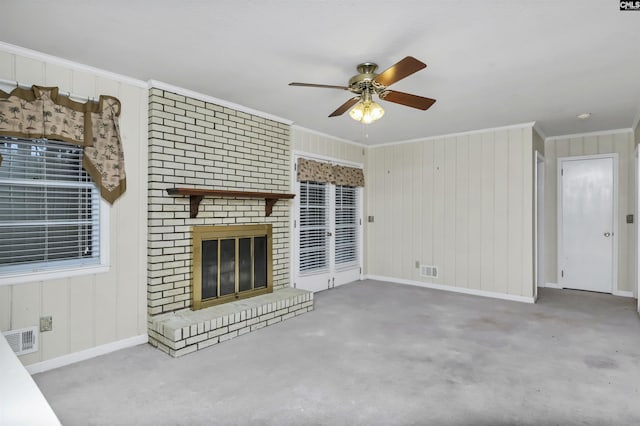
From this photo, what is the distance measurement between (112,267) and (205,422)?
176 cm

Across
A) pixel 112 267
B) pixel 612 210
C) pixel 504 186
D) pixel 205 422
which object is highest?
pixel 504 186

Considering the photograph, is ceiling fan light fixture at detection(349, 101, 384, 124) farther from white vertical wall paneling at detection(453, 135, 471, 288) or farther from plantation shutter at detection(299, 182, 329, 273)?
white vertical wall paneling at detection(453, 135, 471, 288)

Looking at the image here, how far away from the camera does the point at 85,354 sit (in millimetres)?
2982

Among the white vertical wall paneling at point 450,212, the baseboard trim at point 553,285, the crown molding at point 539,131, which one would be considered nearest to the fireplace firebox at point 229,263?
the white vertical wall paneling at point 450,212

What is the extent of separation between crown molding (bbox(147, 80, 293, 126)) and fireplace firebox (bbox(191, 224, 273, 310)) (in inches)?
53.9

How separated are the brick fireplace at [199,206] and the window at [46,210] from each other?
0.52m

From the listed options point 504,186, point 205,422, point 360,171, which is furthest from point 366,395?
point 360,171

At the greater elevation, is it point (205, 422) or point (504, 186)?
point (504, 186)

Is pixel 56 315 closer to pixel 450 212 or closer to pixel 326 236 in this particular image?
pixel 326 236

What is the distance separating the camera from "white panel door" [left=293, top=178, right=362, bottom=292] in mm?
5195

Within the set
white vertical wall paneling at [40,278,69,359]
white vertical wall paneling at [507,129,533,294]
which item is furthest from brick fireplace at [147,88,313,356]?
white vertical wall paneling at [507,129,533,294]

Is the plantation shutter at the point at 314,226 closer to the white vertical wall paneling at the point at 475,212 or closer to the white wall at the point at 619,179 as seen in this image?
the white vertical wall paneling at the point at 475,212

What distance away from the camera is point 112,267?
3164mm

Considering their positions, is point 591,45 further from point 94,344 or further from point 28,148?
point 94,344
